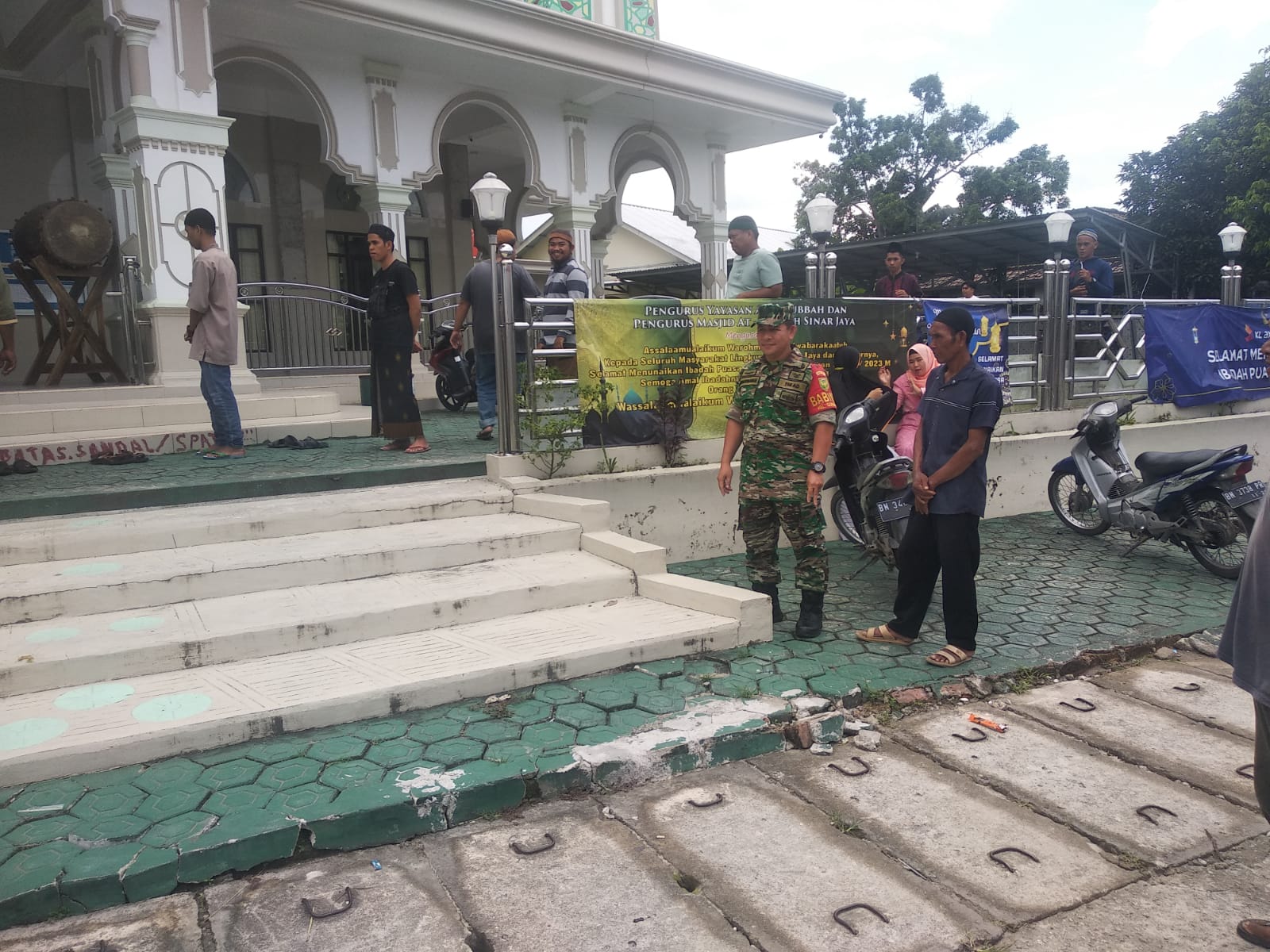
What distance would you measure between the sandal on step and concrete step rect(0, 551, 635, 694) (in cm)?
169

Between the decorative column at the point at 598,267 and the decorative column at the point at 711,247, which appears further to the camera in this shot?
the decorative column at the point at 711,247

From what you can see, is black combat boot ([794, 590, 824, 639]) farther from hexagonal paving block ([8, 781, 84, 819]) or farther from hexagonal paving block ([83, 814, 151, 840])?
hexagonal paving block ([8, 781, 84, 819])

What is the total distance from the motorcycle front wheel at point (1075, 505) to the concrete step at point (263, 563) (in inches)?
169

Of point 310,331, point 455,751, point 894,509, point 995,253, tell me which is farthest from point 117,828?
point 995,253

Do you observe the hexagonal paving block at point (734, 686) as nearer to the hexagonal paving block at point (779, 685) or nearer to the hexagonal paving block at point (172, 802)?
the hexagonal paving block at point (779, 685)

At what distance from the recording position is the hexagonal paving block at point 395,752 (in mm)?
3326

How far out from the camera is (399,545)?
5.08 metres

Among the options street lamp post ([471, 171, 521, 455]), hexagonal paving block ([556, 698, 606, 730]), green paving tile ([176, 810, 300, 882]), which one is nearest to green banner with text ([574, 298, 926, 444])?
street lamp post ([471, 171, 521, 455])

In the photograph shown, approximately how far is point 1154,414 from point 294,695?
8.83m

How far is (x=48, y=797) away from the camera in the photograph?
308cm

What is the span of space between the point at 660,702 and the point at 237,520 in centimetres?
278

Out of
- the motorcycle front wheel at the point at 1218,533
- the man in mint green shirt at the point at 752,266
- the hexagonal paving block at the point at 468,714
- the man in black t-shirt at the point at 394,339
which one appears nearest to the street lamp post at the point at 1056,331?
the motorcycle front wheel at the point at 1218,533

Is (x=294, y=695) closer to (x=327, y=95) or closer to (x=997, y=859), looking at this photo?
(x=997, y=859)

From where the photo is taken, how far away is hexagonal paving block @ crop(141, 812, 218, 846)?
279 cm
